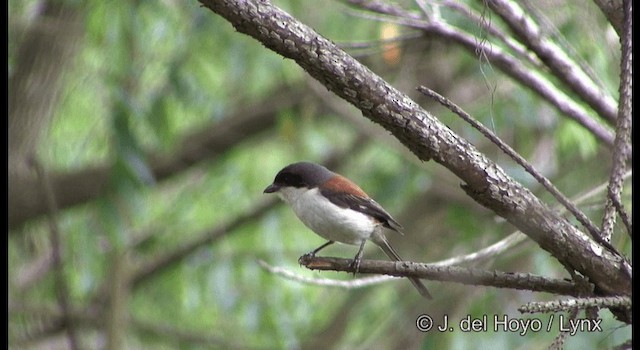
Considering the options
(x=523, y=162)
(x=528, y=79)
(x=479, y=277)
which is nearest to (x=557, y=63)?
(x=528, y=79)

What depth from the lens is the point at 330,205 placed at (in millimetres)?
3826

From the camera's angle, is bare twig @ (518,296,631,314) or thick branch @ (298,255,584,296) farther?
thick branch @ (298,255,584,296)

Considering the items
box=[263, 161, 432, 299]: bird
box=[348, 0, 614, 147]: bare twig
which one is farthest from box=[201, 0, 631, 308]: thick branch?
box=[348, 0, 614, 147]: bare twig

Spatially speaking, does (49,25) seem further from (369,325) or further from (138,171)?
(369,325)

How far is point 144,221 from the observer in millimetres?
8875

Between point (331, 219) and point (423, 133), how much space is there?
137cm

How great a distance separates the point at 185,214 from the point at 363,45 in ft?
13.2

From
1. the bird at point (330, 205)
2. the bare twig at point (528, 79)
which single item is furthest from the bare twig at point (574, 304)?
the bare twig at point (528, 79)

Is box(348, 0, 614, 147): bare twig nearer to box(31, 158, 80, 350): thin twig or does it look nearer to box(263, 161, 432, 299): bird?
box(263, 161, 432, 299): bird

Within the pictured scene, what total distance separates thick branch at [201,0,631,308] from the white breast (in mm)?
1289

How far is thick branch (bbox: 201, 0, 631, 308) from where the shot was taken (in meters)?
2.42

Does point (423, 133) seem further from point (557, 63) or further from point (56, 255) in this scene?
point (56, 255)

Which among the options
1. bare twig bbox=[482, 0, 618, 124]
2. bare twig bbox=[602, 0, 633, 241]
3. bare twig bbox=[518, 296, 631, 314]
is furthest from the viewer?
bare twig bbox=[482, 0, 618, 124]

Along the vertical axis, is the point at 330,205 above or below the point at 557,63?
below
